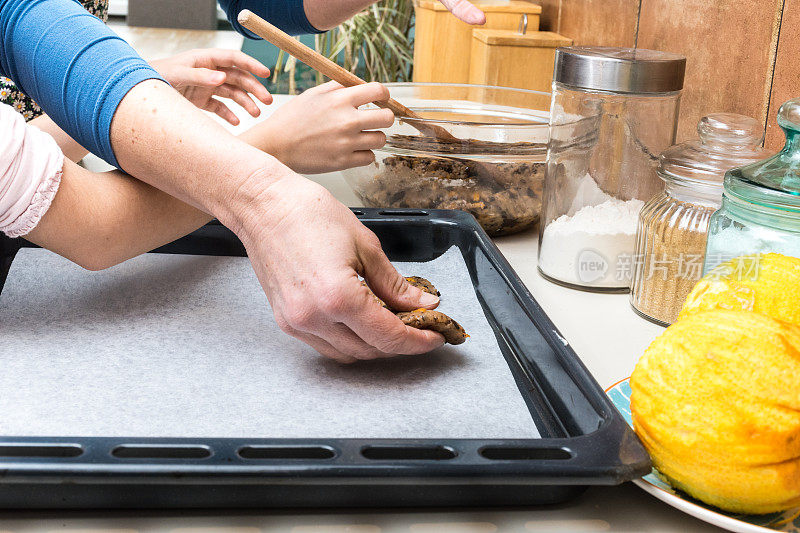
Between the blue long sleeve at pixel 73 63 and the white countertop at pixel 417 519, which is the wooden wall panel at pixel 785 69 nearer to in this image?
the white countertop at pixel 417 519

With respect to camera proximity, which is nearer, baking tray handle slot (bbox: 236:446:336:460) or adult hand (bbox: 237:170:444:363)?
baking tray handle slot (bbox: 236:446:336:460)

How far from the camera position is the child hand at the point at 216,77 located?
45.1 inches

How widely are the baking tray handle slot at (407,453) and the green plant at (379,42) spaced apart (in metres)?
3.57

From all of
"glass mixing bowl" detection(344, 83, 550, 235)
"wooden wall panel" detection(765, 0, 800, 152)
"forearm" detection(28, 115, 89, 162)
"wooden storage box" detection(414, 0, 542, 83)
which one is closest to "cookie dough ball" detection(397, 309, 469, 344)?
"glass mixing bowl" detection(344, 83, 550, 235)

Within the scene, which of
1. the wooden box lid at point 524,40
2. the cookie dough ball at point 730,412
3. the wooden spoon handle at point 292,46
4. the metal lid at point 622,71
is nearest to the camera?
the cookie dough ball at point 730,412

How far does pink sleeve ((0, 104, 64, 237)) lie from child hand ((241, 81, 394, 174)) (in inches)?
12.3

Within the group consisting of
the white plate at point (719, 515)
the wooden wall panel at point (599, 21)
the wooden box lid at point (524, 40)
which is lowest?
the white plate at point (719, 515)

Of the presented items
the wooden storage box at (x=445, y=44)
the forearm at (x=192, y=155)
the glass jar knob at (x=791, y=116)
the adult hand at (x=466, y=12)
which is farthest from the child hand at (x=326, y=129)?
the wooden storage box at (x=445, y=44)

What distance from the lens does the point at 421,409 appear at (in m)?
0.69

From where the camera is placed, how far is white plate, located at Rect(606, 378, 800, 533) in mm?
504

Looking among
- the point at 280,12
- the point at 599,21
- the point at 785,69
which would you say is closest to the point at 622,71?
the point at 785,69

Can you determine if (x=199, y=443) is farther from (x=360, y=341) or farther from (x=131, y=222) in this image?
(x=131, y=222)

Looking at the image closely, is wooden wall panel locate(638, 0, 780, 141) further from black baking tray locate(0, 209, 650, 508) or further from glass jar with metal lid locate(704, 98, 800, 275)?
black baking tray locate(0, 209, 650, 508)

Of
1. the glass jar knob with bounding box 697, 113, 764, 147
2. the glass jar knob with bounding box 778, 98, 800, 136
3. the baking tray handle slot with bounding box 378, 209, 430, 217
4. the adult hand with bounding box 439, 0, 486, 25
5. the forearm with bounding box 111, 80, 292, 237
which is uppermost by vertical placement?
the adult hand with bounding box 439, 0, 486, 25
